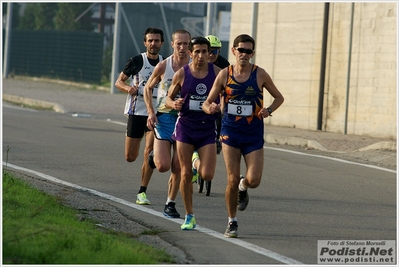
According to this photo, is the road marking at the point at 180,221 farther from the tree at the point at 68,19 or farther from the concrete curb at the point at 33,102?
the tree at the point at 68,19

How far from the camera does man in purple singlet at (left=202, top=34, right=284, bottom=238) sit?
9.62 meters

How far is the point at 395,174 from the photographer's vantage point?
15797mm

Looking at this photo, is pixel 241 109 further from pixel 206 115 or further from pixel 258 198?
pixel 258 198

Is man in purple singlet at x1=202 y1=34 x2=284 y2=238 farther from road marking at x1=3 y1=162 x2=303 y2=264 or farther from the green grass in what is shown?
the green grass

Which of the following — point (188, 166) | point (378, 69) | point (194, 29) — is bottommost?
point (188, 166)

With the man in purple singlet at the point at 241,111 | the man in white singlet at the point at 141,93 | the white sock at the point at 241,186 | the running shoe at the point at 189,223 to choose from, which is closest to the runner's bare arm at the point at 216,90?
the man in purple singlet at the point at 241,111

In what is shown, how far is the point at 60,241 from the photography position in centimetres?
786

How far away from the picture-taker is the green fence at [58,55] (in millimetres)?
48375

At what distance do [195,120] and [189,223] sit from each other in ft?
3.38

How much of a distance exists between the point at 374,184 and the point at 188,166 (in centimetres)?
514

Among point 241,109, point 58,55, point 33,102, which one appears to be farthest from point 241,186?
point 58,55

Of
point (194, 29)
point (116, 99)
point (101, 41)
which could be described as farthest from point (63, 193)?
point (194, 29)

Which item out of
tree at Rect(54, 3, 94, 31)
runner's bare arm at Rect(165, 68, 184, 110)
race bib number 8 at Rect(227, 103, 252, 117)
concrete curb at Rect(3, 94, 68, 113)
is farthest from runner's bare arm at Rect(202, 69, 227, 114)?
tree at Rect(54, 3, 94, 31)

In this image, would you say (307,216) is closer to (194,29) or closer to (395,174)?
(395,174)
